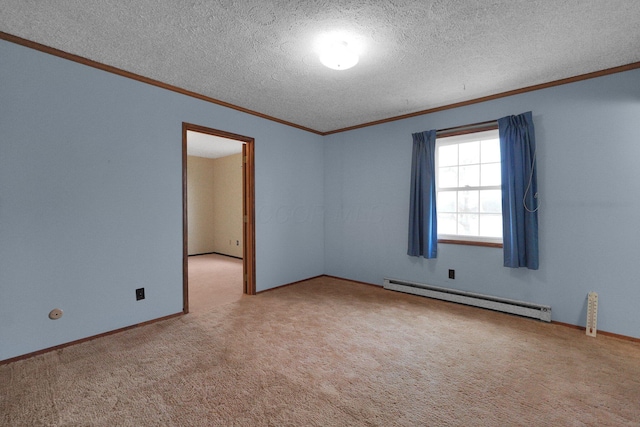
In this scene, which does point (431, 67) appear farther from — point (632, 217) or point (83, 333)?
point (83, 333)

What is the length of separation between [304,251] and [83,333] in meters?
2.87

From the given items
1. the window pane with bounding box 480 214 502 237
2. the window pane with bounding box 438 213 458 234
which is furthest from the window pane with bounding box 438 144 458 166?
the window pane with bounding box 480 214 502 237

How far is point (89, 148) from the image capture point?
8.51 feet

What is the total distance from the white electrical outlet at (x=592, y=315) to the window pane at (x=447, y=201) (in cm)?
155

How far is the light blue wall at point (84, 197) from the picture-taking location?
225cm

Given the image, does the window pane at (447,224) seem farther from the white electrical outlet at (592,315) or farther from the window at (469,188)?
the white electrical outlet at (592,315)

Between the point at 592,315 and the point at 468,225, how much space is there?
55.3 inches

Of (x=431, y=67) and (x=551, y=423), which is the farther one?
(x=431, y=67)

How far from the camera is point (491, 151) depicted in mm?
3473

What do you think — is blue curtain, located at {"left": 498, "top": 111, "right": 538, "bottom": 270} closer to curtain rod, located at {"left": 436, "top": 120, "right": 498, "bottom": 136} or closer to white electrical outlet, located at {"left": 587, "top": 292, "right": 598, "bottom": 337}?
curtain rod, located at {"left": 436, "top": 120, "right": 498, "bottom": 136}

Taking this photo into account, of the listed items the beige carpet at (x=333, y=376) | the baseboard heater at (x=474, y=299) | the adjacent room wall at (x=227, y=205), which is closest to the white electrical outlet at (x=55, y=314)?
the beige carpet at (x=333, y=376)

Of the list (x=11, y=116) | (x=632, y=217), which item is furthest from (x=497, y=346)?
(x=11, y=116)

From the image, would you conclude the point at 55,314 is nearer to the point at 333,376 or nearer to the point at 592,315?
the point at 333,376

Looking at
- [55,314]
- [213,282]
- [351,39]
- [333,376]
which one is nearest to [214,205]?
[213,282]
